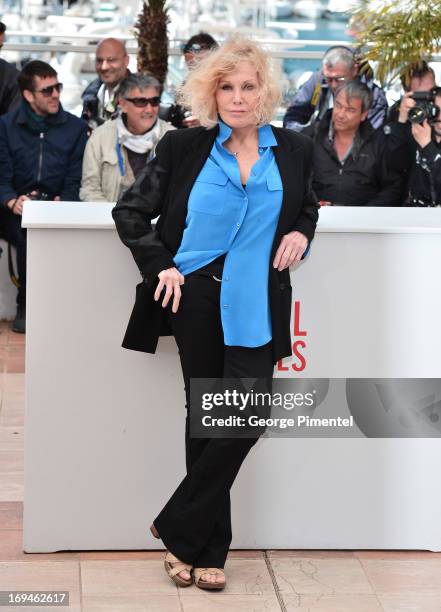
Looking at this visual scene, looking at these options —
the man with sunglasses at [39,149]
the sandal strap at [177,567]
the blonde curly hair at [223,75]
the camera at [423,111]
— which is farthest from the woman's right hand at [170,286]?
the man with sunglasses at [39,149]

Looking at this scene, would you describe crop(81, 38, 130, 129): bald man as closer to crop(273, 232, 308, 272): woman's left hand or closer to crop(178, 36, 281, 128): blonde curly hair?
crop(178, 36, 281, 128): blonde curly hair

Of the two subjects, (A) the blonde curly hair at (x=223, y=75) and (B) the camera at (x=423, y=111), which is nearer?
(A) the blonde curly hair at (x=223, y=75)

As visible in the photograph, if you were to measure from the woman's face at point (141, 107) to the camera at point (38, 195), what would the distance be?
2.69ft

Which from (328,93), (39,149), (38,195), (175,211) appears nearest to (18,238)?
(38,195)

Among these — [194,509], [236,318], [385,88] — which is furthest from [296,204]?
[385,88]

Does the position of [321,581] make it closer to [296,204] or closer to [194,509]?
[194,509]

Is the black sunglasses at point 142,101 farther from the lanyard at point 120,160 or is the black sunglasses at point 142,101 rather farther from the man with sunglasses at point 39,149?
the man with sunglasses at point 39,149

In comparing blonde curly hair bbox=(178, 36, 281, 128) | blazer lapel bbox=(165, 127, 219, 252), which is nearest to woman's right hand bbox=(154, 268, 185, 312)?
blazer lapel bbox=(165, 127, 219, 252)

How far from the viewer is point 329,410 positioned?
3941 mm

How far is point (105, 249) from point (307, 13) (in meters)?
6.89

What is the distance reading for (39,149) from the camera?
7211 millimetres

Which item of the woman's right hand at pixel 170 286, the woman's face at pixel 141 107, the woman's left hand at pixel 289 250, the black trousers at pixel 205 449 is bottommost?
the black trousers at pixel 205 449

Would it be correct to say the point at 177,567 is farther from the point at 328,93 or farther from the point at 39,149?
the point at 328,93

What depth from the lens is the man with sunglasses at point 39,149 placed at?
717 cm
